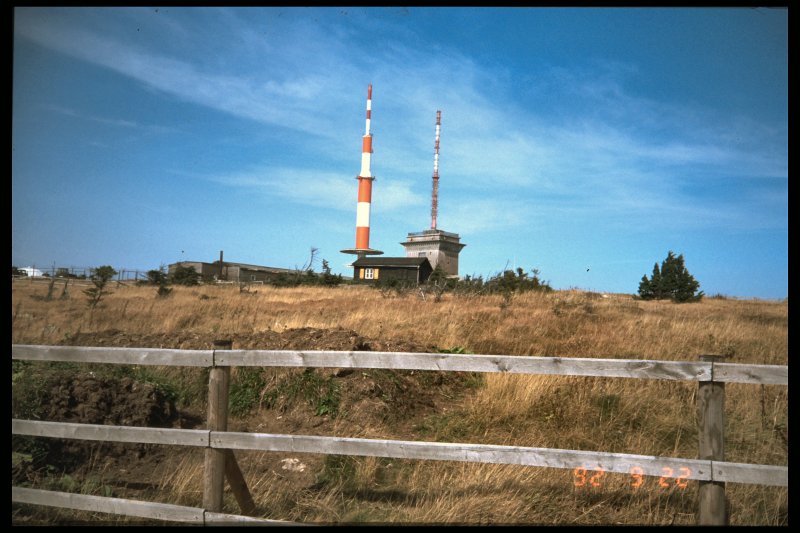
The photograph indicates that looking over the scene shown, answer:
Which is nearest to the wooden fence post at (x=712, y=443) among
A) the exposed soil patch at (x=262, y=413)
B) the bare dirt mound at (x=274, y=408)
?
the exposed soil patch at (x=262, y=413)

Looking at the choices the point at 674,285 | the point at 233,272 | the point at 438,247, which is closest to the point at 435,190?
the point at 438,247

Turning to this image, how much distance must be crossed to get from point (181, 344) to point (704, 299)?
13.7 metres

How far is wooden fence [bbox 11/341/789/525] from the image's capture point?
11.3ft

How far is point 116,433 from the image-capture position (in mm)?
4137

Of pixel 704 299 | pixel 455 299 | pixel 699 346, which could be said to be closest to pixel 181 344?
pixel 699 346

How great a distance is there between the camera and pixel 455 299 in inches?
787

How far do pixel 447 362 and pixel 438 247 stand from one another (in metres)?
73.5

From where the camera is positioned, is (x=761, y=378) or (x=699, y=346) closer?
(x=761, y=378)

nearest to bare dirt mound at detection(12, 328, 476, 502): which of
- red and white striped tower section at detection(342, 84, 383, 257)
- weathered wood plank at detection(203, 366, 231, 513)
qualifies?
weathered wood plank at detection(203, 366, 231, 513)

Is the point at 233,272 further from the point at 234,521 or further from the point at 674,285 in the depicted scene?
the point at 234,521

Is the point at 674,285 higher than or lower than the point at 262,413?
higher

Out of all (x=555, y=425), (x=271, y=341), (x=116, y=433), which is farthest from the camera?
(x=271, y=341)

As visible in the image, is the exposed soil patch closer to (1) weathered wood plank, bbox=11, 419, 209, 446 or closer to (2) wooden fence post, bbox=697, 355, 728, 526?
(1) weathered wood plank, bbox=11, 419, 209, 446
